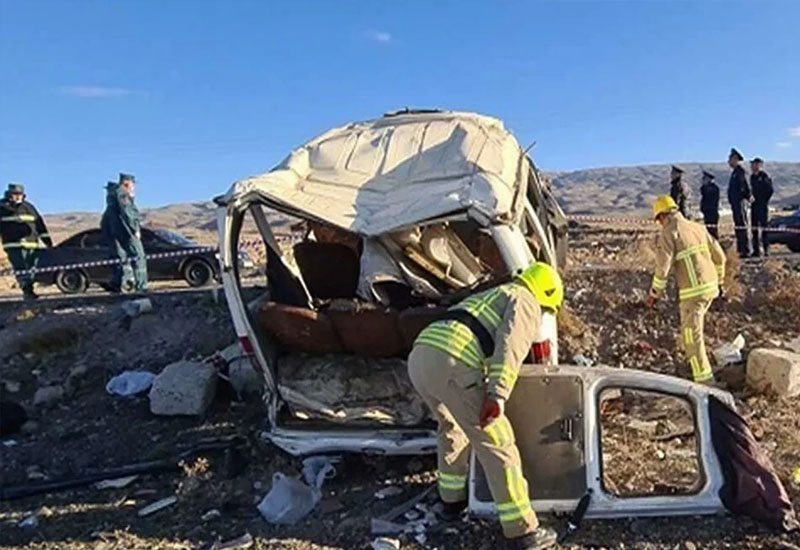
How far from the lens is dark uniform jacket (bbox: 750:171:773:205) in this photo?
11.6 m

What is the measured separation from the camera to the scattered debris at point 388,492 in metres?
4.97

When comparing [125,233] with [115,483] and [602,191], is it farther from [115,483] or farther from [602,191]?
[602,191]

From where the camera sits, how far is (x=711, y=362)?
7.11 metres

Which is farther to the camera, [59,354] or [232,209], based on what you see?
[59,354]

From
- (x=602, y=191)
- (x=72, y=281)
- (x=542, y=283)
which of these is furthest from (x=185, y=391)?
(x=602, y=191)

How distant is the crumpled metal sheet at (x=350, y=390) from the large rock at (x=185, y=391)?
1.64 m

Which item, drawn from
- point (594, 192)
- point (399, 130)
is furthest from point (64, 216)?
point (399, 130)

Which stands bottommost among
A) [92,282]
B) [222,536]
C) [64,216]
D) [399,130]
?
[222,536]

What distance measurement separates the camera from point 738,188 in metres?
11.3

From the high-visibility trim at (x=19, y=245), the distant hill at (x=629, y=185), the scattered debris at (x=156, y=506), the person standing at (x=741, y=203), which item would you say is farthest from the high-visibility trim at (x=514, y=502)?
the distant hill at (x=629, y=185)

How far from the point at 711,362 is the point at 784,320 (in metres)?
1.25

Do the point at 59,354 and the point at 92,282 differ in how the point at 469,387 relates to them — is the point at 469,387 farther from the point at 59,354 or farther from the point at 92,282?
the point at 92,282

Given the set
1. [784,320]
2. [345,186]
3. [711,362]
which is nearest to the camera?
[345,186]

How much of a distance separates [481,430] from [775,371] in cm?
327
